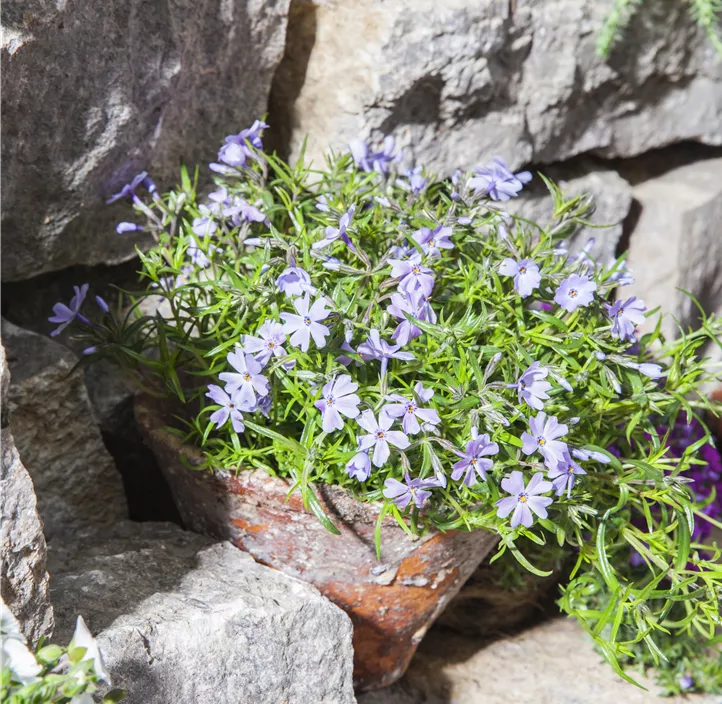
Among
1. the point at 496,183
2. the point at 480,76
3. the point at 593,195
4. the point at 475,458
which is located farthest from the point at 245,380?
the point at 593,195

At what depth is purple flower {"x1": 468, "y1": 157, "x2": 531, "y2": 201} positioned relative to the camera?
1.53m

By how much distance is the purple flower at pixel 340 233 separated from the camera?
4.34ft

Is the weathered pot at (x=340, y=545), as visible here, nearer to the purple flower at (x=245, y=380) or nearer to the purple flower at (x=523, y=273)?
the purple flower at (x=245, y=380)

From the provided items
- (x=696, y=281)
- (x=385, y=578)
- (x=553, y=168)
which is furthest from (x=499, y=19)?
(x=385, y=578)

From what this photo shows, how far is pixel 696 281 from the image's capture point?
239 centimetres

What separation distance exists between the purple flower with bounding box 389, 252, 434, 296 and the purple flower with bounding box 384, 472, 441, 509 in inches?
11.6

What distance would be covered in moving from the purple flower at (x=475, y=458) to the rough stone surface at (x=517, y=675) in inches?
27.6

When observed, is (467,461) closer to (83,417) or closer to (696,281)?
(83,417)

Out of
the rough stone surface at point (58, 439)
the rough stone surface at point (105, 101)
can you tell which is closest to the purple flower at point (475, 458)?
the rough stone surface at point (58, 439)

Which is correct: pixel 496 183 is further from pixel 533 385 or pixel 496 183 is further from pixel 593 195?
pixel 593 195

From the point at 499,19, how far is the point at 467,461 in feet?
3.77

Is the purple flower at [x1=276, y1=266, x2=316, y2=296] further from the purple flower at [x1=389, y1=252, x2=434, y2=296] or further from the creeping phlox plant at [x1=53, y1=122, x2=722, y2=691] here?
the purple flower at [x1=389, y1=252, x2=434, y2=296]

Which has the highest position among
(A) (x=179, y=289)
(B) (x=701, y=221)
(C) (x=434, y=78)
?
(C) (x=434, y=78)

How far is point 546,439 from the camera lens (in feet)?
4.12
